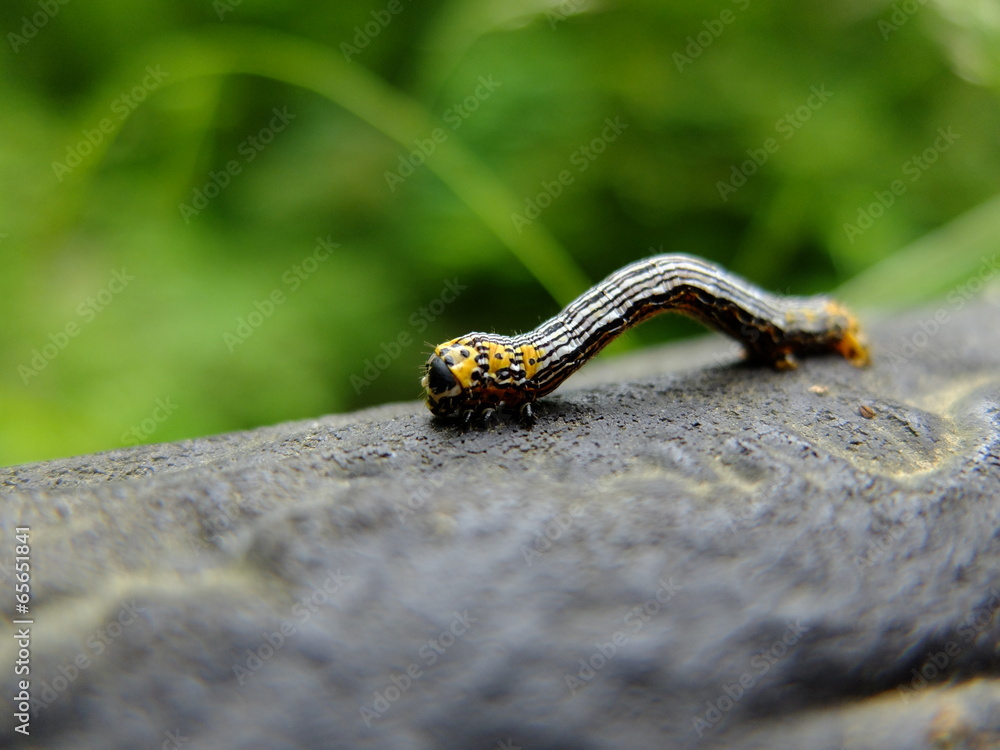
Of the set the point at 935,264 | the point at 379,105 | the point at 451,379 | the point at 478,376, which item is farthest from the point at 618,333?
the point at 935,264

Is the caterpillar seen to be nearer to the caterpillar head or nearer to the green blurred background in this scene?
the caterpillar head

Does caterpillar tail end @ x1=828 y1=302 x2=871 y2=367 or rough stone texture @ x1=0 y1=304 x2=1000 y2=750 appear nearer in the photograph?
rough stone texture @ x1=0 y1=304 x2=1000 y2=750

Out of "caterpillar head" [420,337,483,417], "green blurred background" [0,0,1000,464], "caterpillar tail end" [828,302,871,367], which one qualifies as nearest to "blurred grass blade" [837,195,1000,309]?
"green blurred background" [0,0,1000,464]

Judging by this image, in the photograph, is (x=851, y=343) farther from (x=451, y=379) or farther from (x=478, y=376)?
(x=451, y=379)

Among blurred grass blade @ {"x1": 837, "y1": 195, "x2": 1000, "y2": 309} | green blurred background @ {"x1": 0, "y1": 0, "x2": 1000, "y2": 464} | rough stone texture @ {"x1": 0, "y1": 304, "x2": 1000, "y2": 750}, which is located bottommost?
rough stone texture @ {"x1": 0, "y1": 304, "x2": 1000, "y2": 750}

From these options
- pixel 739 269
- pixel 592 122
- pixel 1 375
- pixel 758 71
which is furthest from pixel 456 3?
pixel 1 375

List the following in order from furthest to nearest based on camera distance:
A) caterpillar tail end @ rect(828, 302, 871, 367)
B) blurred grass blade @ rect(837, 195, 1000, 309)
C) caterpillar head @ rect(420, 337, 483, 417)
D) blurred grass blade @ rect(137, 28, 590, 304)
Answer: blurred grass blade @ rect(137, 28, 590, 304) < blurred grass blade @ rect(837, 195, 1000, 309) < caterpillar tail end @ rect(828, 302, 871, 367) < caterpillar head @ rect(420, 337, 483, 417)

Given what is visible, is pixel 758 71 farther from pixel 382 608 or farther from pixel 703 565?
pixel 382 608
